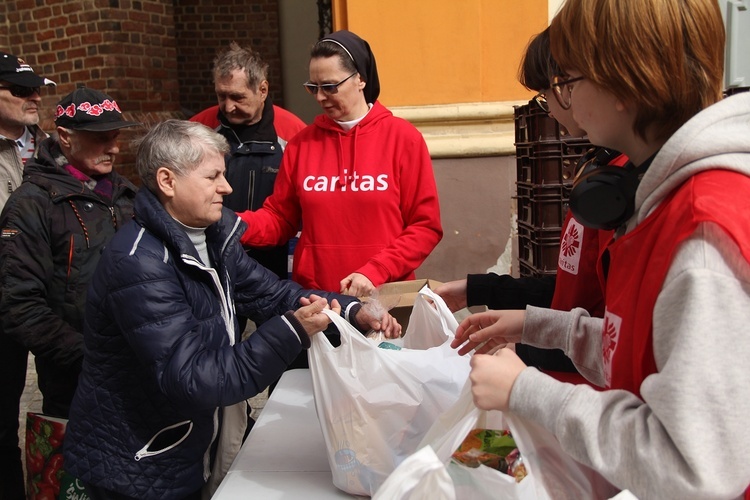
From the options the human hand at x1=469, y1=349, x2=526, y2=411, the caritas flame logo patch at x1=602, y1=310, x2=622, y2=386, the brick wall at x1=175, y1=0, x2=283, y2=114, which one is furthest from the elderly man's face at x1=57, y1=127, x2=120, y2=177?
the brick wall at x1=175, y1=0, x2=283, y2=114

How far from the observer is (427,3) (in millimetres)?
4449

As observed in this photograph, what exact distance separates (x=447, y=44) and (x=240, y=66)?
4.95 feet

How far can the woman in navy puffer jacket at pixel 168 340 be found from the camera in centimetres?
174

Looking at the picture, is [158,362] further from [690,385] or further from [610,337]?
[690,385]

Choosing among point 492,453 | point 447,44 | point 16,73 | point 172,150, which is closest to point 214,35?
point 447,44

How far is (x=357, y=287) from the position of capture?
2557 millimetres

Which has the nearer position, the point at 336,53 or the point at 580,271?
the point at 580,271

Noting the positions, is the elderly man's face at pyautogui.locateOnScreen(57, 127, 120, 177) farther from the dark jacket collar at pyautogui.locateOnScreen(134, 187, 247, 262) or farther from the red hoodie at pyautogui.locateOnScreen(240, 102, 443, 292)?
the dark jacket collar at pyautogui.locateOnScreen(134, 187, 247, 262)

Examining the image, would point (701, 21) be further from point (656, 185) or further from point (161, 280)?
point (161, 280)

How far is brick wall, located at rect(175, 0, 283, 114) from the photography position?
892cm

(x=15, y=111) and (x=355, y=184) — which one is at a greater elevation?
(x=15, y=111)

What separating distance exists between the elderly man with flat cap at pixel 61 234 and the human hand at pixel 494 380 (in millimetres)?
1926

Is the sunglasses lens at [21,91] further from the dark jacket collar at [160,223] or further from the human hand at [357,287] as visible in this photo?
the human hand at [357,287]

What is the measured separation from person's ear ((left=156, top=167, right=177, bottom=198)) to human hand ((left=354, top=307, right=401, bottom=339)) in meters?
0.68
